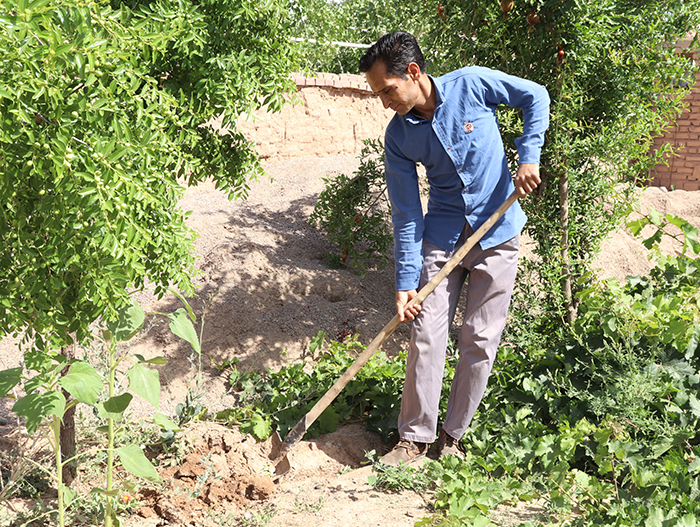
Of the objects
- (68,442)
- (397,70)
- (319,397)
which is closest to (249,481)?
(319,397)

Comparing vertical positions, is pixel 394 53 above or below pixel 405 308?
above

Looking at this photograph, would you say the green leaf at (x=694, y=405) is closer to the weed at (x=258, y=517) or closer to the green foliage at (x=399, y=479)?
the green foliage at (x=399, y=479)

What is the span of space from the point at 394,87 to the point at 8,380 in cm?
191

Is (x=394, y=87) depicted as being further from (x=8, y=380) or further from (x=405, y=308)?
(x=8, y=380)

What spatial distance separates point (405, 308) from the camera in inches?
114

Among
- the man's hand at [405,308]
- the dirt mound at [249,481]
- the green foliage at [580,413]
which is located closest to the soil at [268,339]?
the dirt mound at [249,481]

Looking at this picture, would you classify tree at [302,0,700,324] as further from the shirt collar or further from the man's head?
the man's head

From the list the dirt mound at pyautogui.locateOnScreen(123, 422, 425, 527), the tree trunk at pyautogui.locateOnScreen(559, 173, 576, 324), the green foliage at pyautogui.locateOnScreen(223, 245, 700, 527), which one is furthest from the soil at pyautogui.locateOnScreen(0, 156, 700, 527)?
the tree trunk at pyautogui.locateOnScreen(559, 173, 576, 324)

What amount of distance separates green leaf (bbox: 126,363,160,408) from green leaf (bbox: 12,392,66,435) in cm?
25

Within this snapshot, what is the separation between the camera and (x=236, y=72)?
104 inches

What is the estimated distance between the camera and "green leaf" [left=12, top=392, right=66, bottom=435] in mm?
1990

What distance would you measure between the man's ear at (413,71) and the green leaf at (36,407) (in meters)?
1.91

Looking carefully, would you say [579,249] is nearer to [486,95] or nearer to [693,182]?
[486,95]

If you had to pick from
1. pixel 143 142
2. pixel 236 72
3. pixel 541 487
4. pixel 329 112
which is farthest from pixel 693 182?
pixel 143 142
